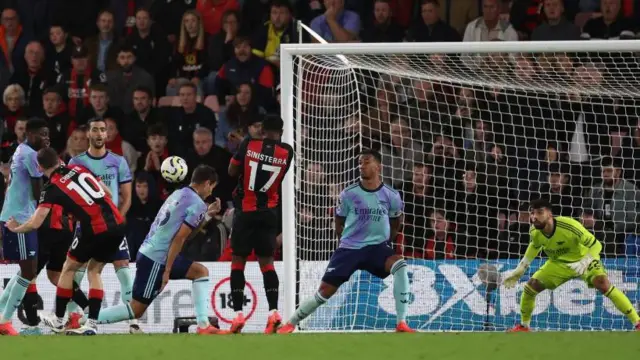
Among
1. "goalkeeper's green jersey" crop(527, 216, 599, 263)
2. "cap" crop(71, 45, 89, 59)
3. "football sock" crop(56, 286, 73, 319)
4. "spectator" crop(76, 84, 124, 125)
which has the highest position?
"cap" crop(71, 45, 89, 59)

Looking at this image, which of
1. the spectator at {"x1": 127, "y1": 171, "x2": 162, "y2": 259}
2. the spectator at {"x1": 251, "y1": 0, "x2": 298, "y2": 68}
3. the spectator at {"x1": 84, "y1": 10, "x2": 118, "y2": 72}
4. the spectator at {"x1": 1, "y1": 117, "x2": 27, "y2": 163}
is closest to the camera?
the spectator at {"x1": 127, "y1": 171, "x2": 162, "y2": 259}

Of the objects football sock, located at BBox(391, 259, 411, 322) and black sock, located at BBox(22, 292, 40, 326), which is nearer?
football sock, located at BBox(391, 259, 411, 322)

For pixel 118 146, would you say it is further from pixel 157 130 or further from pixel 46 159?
pixel 46 159

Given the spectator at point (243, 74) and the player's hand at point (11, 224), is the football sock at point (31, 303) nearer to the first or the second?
the player's hand at point (11, 224)

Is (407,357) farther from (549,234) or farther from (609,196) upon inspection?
(609,196)

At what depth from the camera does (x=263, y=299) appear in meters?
13.8

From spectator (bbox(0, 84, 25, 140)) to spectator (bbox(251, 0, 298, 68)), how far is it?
113 inches

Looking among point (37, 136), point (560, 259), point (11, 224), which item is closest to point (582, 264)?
point (560, 259)

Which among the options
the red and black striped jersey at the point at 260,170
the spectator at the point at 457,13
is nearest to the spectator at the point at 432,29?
the spectator at the point at 457,13

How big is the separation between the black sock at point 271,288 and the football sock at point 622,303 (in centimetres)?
333

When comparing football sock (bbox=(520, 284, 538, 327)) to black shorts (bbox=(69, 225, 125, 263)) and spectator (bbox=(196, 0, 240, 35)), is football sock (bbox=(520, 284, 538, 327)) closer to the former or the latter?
black shorts (bbox=(69, 225, 125, 263))

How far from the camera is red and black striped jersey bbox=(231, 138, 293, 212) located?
1169cm

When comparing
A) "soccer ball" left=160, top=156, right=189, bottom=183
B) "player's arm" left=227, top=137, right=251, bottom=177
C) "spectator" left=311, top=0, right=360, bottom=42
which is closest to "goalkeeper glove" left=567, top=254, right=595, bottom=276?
"player's arm" left=227, top=137, right=251, bottom=177

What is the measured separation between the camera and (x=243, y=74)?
16.2m
